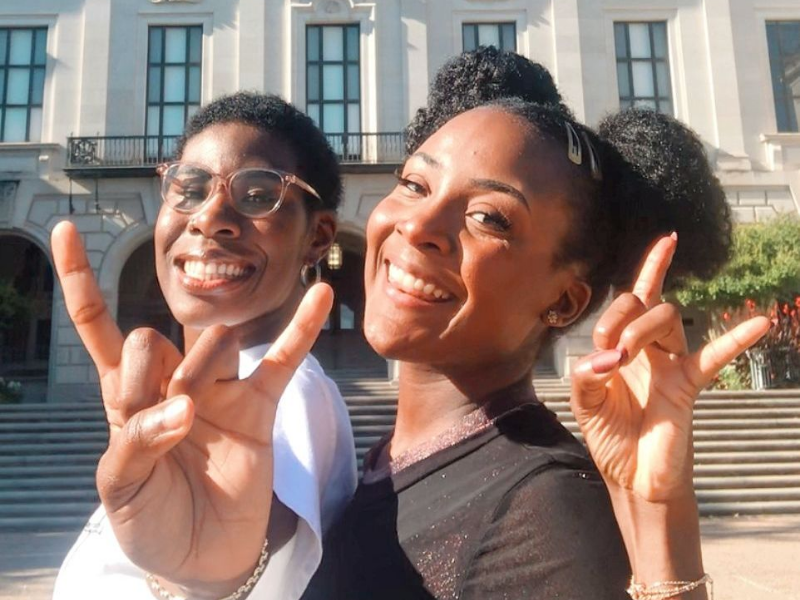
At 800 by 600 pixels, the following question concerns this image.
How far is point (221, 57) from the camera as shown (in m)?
17.8

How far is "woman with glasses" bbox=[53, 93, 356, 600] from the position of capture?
1136 millimetres

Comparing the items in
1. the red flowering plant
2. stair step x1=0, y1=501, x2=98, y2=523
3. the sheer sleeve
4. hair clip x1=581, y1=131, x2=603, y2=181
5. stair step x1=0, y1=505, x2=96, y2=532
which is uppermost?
the red flowering plant

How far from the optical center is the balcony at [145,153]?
16781 mm

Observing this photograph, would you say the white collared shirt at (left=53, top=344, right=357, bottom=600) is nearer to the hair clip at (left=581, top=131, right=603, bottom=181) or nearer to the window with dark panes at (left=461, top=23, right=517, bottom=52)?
the hair clip at (left=581, top=131, right=603, bottom=181)

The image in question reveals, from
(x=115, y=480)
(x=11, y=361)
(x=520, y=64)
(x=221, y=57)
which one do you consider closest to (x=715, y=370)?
(x=115, y=480)

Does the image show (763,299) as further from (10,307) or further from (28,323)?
(28,323)

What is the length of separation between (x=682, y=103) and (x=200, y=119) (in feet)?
59.8

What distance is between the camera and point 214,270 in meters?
1.83

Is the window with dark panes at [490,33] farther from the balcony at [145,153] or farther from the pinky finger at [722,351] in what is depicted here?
the pinky finger at [722,351]

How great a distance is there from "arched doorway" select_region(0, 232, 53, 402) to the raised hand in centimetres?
1736

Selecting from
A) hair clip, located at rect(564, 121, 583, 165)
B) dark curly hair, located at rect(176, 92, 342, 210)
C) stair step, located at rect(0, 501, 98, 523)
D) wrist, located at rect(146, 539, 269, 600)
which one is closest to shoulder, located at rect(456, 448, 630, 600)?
wrist, located at rect(146, 539, 269, 600)

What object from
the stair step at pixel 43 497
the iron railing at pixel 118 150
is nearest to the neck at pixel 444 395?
the stair step at pixel 43 497

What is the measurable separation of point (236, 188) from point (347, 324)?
17.5 meters

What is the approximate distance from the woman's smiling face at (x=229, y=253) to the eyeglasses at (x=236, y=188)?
0.7 inches
